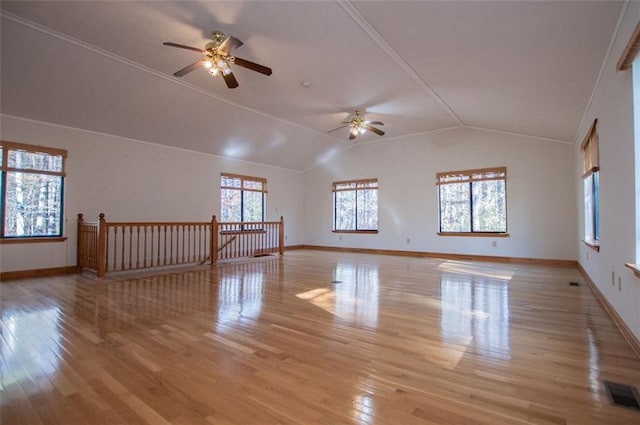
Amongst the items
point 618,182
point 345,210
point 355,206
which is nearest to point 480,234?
point 355,206

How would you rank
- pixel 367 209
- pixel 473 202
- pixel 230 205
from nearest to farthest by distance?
pixel 473 202 < pixel 230 205 < pixel 367 209

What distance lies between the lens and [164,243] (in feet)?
22.6

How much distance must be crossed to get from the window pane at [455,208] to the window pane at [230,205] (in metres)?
5.47

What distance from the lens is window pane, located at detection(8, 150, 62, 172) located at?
217 inches

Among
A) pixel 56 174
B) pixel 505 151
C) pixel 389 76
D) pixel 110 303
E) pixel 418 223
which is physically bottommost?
pixel 110 303

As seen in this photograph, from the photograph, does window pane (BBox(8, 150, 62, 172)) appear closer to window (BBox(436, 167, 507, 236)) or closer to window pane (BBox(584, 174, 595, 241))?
window (BBox(436, 167, 507, 236))

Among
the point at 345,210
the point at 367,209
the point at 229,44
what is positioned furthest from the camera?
the point at 345,210

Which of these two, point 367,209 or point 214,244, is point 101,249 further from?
point 367,209

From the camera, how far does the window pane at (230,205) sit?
8703 mm

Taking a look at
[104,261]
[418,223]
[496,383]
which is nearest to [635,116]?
[496,383]

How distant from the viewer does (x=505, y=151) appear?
24.3 ft

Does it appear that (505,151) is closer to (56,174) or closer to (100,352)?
(100,352)

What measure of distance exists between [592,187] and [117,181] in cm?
828

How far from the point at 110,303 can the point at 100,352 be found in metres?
1.69
